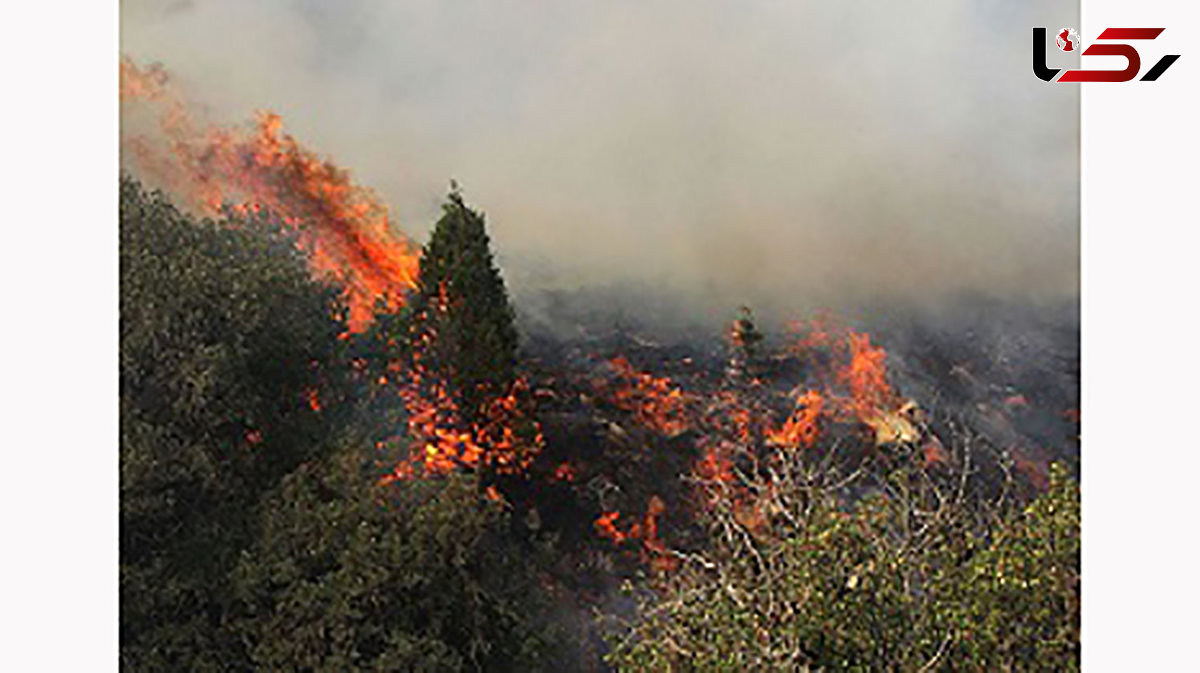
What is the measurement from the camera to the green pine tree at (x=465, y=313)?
17.9 feet

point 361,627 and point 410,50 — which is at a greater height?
point 410,50

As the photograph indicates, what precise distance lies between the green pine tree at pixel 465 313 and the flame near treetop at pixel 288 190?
0.10 metres

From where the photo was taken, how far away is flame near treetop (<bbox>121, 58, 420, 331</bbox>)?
18.1 ft

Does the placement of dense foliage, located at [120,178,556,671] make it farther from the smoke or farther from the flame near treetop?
the smoke

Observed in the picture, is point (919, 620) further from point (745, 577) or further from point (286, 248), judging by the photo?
point (286, 248)

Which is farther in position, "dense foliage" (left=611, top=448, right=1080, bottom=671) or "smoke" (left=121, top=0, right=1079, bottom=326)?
"smoke" (left=121, top=0, right=1079, bottom=326)

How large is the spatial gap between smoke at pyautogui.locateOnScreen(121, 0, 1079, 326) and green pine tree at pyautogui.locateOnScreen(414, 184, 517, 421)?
2.5 inches

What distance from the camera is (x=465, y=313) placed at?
215 inches
